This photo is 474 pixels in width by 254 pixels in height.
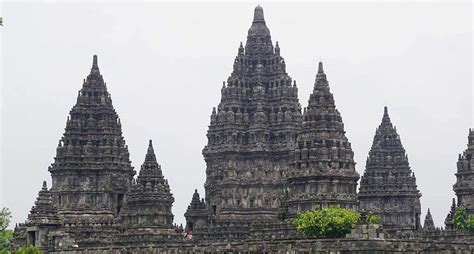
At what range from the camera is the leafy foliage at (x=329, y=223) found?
112875 mm

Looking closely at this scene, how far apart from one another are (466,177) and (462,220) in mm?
6802

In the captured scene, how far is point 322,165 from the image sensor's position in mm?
128500

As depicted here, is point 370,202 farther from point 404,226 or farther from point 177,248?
point 177,248

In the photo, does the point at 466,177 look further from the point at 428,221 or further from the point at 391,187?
the point at 428,221

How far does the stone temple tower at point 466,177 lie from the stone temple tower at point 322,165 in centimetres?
1689

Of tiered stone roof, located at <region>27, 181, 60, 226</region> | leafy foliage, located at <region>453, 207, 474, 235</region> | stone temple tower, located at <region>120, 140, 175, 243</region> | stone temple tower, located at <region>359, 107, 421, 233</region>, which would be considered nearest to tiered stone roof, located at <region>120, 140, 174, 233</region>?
stone temple tower, located at <region>120, 140, 175, 243</region>

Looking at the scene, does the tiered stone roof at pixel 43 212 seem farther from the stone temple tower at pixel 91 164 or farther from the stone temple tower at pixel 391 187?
the stone temple tower at pixel 391 187

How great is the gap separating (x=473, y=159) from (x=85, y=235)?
139 feet

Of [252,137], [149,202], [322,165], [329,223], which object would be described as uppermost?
[252,137]

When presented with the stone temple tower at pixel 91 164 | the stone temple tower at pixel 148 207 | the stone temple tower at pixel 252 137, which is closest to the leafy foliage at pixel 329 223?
the stone temple tower at pixel 148 207

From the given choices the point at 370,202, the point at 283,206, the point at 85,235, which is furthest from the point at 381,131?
the point at 85,235

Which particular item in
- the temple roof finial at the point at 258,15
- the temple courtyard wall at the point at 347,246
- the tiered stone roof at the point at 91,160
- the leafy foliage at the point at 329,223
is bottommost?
the temple courtyard wall at the point at 347,246

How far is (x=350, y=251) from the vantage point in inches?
4035

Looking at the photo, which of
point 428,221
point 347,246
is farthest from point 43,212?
point 428,221
